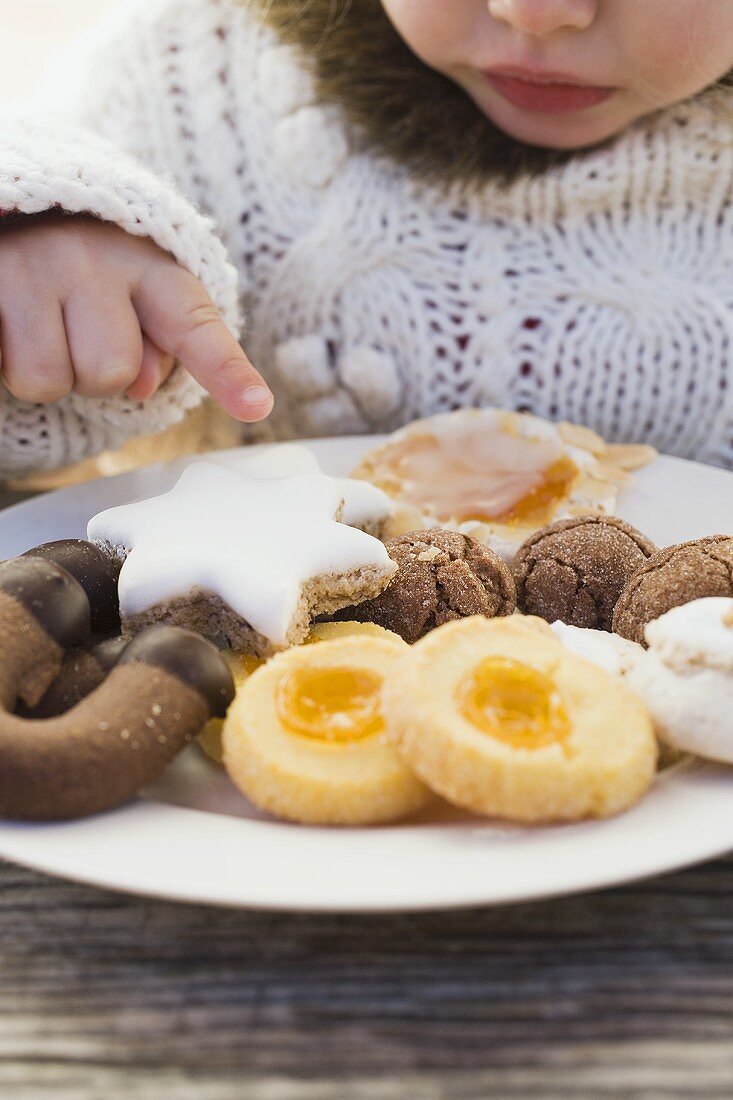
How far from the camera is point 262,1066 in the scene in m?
0.40

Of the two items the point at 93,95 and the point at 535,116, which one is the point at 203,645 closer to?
the point at 535,116

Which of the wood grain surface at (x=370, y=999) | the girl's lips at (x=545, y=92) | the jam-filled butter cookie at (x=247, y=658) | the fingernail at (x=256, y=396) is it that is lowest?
the wood grain surface at (x=370, y=999)

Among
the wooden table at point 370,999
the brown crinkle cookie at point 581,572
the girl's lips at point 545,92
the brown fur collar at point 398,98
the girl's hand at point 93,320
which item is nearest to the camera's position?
the wooden table at point 370,999

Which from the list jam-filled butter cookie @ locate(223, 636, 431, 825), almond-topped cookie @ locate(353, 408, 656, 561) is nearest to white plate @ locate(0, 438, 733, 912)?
jam-filled butter cookie @ locate(223, 636, 431, 825)

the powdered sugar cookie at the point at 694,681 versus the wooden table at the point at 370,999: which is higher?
the powdered sugar cookie at the point at 694,681

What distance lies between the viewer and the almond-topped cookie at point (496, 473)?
86 centimetres

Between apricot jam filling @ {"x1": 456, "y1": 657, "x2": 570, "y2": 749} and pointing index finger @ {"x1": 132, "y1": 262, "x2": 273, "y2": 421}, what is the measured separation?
1.25ft

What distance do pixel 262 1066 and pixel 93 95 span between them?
3.76 ft

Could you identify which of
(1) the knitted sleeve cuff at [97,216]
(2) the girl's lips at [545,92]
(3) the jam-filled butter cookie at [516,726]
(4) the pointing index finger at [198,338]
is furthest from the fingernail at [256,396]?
(2) the girl's lips at [545,92]

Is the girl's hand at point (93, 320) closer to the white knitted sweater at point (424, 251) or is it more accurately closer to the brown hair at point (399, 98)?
the white knitted sweater at point (424, 251)

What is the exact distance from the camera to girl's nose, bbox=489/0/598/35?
34.5 inches

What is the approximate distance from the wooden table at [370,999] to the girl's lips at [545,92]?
82cm

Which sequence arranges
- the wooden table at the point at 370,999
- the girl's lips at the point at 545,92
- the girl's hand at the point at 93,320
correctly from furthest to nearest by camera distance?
1. the girl's lips at the point at 545,92
2. the girl's hand at the point at 93,320
3. the wooden table at the point at 370,999

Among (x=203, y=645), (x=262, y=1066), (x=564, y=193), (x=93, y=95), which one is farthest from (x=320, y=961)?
(x=93, y=95)
